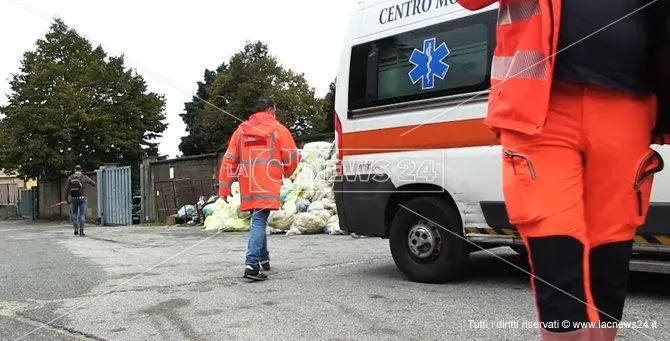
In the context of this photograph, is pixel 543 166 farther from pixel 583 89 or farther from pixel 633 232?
pixel 633 232

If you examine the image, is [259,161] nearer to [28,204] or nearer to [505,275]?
[505,275]

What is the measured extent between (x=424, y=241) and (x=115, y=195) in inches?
703

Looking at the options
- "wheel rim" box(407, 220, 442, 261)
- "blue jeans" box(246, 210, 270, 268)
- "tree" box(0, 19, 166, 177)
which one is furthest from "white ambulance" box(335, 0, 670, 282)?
"tree" box(0, 19, 166, 177)

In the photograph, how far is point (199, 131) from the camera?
58.8 metres

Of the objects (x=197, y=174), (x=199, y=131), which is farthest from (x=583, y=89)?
(x=199, y=131)

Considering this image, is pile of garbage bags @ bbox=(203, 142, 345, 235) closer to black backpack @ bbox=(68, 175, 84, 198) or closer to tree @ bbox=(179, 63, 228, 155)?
black backpack @ bbox=(68, 175, 84, 198)

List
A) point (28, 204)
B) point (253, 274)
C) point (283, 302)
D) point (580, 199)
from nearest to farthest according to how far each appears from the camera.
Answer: point (580, 199)
point (283, 302)
point (253, 274)
point (28, 204)

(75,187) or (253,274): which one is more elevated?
(75,187)

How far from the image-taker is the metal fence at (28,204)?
31350 mm

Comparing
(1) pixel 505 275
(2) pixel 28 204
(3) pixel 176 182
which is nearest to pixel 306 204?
(1) pixel 505 275

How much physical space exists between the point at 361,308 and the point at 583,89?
3.07 meters

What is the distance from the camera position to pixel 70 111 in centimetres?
2841

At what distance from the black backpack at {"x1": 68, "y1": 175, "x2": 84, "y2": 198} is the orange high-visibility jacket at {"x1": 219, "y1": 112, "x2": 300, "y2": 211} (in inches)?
429

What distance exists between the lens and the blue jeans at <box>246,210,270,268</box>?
236 inches
